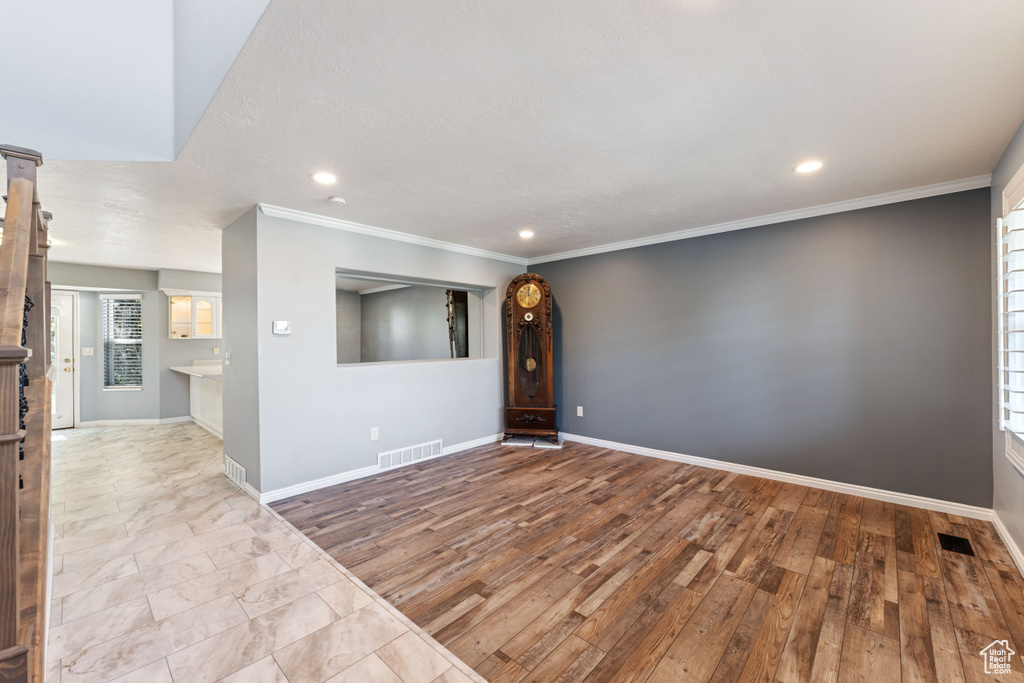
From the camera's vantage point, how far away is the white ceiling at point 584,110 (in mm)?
1397

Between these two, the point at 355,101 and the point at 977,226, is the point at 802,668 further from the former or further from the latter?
the point at 977,226

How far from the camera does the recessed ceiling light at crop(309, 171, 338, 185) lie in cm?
258

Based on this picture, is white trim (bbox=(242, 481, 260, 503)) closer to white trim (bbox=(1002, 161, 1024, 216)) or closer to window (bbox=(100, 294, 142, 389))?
window (bbox=(100, 294, 142, 389))

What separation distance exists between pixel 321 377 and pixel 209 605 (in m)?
1.84

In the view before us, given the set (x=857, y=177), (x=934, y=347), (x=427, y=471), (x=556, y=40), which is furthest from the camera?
(x=427, y=471)

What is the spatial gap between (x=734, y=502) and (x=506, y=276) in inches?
133

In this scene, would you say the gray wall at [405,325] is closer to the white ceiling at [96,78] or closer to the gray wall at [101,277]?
the gray wall at [101,277]

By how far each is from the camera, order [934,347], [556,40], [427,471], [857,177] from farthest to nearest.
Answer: [427,471] < [934,347] < [857,177] < [556,40]

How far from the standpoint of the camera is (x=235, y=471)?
11.9 ft

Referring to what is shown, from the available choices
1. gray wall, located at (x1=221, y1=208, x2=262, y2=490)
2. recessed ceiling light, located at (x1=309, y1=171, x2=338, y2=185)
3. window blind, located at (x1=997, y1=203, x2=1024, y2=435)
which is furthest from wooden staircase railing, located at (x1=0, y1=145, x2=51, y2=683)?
window blind, located at (x1=997, y1=203, x2=1024, y2=435)

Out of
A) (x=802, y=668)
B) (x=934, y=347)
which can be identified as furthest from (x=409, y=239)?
(x=934, y=347)

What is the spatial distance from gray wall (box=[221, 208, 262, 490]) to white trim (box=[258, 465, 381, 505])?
0.51 feet

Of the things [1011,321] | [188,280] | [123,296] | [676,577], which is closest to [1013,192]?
[1011,321]

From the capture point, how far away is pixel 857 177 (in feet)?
8.98
